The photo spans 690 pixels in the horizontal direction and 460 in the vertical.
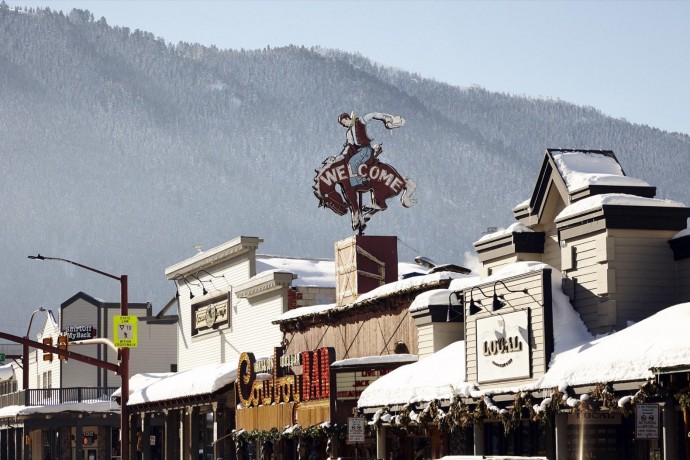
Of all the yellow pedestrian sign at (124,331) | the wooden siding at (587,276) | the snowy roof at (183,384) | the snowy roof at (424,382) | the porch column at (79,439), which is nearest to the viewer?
the wooden siding at (587,276)

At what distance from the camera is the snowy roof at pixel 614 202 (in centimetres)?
3180

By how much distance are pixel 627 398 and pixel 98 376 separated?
219 feet

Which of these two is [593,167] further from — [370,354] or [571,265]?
[370,354]

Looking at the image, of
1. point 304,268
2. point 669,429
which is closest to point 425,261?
point 304,268

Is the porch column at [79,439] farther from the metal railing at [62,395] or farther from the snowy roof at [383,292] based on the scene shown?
the snowy roof at [383,292]

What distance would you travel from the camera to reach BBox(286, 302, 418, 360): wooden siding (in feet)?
141

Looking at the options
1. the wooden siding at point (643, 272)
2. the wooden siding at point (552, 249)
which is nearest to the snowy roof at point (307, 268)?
the wooden siding at point (552, 249)

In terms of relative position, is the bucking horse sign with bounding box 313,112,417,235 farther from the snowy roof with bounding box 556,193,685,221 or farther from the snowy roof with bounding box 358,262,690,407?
the snowy roof with bounding box 556,193,685,221

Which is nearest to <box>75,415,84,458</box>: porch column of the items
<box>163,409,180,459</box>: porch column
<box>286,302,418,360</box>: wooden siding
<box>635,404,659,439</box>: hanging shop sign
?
<box>163,409,180,459</box>: porch column

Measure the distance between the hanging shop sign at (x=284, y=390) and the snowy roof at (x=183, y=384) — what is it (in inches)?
60.6

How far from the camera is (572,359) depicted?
97.5 feet

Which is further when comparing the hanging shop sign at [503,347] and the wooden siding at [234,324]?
the wooden siding at [234,324]

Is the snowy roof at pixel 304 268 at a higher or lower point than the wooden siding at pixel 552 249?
higher

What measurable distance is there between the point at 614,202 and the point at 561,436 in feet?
18.7
